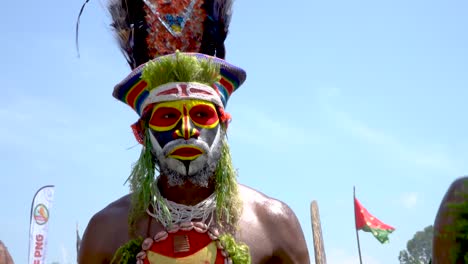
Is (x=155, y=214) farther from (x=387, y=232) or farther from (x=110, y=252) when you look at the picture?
(x=387, y=232)

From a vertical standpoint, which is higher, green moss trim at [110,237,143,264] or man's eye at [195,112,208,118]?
man's eye at [195,112,208,118]

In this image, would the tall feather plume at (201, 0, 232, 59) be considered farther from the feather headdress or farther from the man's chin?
the man's chin

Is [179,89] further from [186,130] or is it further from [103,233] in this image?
[103,233]

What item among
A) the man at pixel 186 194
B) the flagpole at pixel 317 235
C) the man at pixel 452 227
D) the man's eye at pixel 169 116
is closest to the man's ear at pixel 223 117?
the man at pixel 186 194

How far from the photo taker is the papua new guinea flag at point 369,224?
16828 millimetres

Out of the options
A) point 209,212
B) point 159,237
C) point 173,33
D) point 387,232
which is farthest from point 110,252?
point 387,232

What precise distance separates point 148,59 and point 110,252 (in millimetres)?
1204

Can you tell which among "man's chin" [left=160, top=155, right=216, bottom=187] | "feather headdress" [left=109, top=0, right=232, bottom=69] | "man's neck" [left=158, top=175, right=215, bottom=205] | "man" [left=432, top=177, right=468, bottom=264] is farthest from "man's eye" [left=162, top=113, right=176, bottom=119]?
"man" [left=432, top=177, right=468, bottom=264]

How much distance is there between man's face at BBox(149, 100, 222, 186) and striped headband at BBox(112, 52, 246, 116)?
0.05 m

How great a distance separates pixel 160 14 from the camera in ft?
15.3

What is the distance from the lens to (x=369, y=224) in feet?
55.4

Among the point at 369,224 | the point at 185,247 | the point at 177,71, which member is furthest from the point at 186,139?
the point at 369,224

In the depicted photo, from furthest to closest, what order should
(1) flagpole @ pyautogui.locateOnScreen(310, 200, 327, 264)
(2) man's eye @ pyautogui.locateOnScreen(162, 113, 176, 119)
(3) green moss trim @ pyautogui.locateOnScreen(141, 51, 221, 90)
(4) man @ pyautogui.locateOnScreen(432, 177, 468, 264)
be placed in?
(1) flagpole @ pyautogui.locateOnScreen(310, 200, 327, 264), (3) green moss trim @ pyautogui.locateOnScreen(141, 51, 221, 90), (2) man's eye @ pyautogui.locateOnScreen(162, 113, 176, 119), (4) man @ pyautogui.locateOnScreen(432, 177, 468, 264)

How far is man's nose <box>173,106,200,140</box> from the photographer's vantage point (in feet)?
13.2
